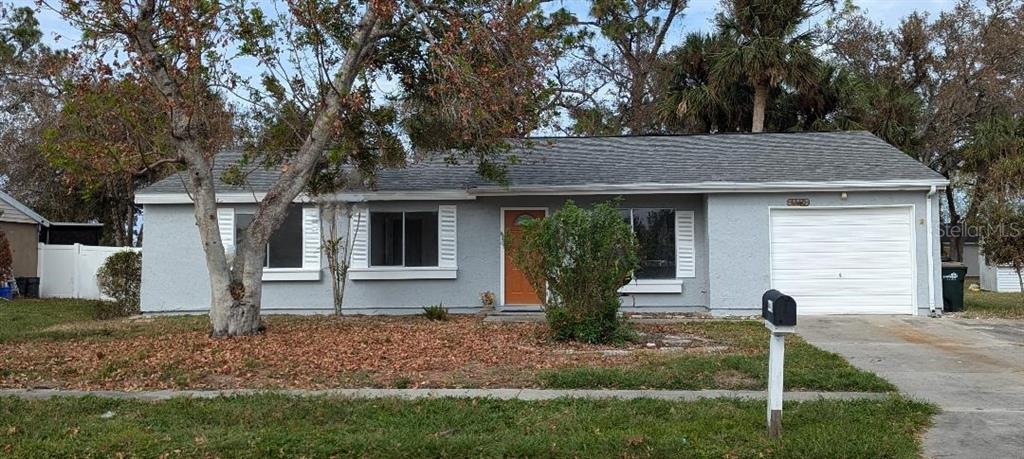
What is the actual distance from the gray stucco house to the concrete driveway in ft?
3.60

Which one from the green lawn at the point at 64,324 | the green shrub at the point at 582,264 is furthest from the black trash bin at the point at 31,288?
the green shrub at the point at 582,264

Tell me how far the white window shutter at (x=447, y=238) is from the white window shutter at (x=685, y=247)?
4.29 m

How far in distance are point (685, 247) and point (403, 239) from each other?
5436mm

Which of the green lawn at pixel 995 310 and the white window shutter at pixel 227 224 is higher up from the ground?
the white window shutter at pixel 227 224

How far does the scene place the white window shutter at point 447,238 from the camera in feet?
50.3

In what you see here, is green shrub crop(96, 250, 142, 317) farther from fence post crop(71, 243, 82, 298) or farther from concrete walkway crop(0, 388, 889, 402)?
concrete walkway crop(0, 388, 889, 402)

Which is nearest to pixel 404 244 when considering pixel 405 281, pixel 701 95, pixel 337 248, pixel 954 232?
pixel 405 281

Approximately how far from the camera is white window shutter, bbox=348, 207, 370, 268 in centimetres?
1530

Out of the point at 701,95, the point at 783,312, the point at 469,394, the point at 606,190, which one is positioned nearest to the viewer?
the point at 783,312

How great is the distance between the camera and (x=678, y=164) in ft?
51.4

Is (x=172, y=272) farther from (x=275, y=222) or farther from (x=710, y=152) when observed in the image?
(x=710, y=152)

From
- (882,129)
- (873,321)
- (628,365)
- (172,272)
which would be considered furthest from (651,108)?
(628,365)

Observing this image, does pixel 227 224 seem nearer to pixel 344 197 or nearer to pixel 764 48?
pixel 344 197

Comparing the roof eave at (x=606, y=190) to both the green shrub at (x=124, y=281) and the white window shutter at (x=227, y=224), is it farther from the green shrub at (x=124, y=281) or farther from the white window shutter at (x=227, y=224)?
the green shrub at (x=124, y=281)
